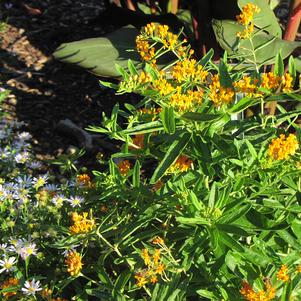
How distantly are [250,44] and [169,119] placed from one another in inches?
49.9

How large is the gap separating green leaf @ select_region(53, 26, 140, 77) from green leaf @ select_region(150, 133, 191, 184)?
4.25 ft

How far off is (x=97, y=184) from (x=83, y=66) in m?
1.01

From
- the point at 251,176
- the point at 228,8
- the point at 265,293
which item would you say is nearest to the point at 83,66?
the point at 228,8

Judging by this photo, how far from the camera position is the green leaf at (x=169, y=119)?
167cm

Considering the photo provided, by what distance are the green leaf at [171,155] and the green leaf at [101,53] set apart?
1.29 meters

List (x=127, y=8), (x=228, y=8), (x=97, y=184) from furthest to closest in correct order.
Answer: (x=127, y=8)
(x=228, y=8)
(x=97, y=184)

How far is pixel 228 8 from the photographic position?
327 centimetres

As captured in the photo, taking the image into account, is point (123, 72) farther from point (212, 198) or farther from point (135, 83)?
point (212, 198)

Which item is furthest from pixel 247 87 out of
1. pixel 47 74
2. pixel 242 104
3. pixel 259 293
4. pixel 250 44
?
pixel 47 74

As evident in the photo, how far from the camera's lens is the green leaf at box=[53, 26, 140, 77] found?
3068 millimetres

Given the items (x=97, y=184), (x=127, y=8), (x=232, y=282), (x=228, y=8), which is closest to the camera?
(x=232, y=282)

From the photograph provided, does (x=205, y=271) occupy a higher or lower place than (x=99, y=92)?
higher

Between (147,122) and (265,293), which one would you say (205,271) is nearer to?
(265,293)

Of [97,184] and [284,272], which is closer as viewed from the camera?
[284,272]
